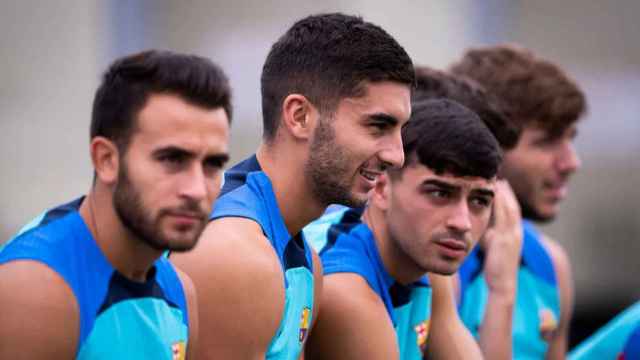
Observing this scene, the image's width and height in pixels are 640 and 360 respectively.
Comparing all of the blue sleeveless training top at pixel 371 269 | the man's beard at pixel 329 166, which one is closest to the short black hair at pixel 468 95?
the blue sleeveless training top at pixel 371 269

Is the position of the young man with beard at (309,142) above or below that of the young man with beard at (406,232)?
above

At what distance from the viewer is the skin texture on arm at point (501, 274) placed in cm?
560

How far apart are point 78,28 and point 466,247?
7.15m

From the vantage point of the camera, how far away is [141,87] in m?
3.29

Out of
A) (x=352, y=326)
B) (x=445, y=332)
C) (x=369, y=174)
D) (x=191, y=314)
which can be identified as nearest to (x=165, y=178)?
(x=191, y=314)

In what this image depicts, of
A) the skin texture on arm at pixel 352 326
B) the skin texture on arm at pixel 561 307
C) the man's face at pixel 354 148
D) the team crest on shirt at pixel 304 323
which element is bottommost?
the skin texture on arm at pixel 561 307

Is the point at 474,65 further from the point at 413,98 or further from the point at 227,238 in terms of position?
the point at 227,238

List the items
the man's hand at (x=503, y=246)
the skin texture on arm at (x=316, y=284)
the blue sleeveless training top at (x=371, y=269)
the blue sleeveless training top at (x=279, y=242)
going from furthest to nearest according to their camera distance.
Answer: the man's hand at (x=503, y=246), the blue sleeveless training top at (x=371, y=269), the skin texture on arm at (x=316, y=284), the blue sleeveless training top at (x=279, y=242)

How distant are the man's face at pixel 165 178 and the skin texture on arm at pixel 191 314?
1.33ft

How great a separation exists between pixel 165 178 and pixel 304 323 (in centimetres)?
108

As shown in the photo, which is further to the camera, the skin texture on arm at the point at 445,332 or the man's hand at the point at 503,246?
the man's hand at the point at 503,246

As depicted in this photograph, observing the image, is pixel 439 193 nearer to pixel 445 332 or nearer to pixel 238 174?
pixel 445 332

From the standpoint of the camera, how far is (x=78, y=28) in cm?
A: 1094

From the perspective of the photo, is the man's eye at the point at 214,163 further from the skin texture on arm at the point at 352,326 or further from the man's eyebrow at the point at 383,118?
the skin texture on arm at the point at 352,326
